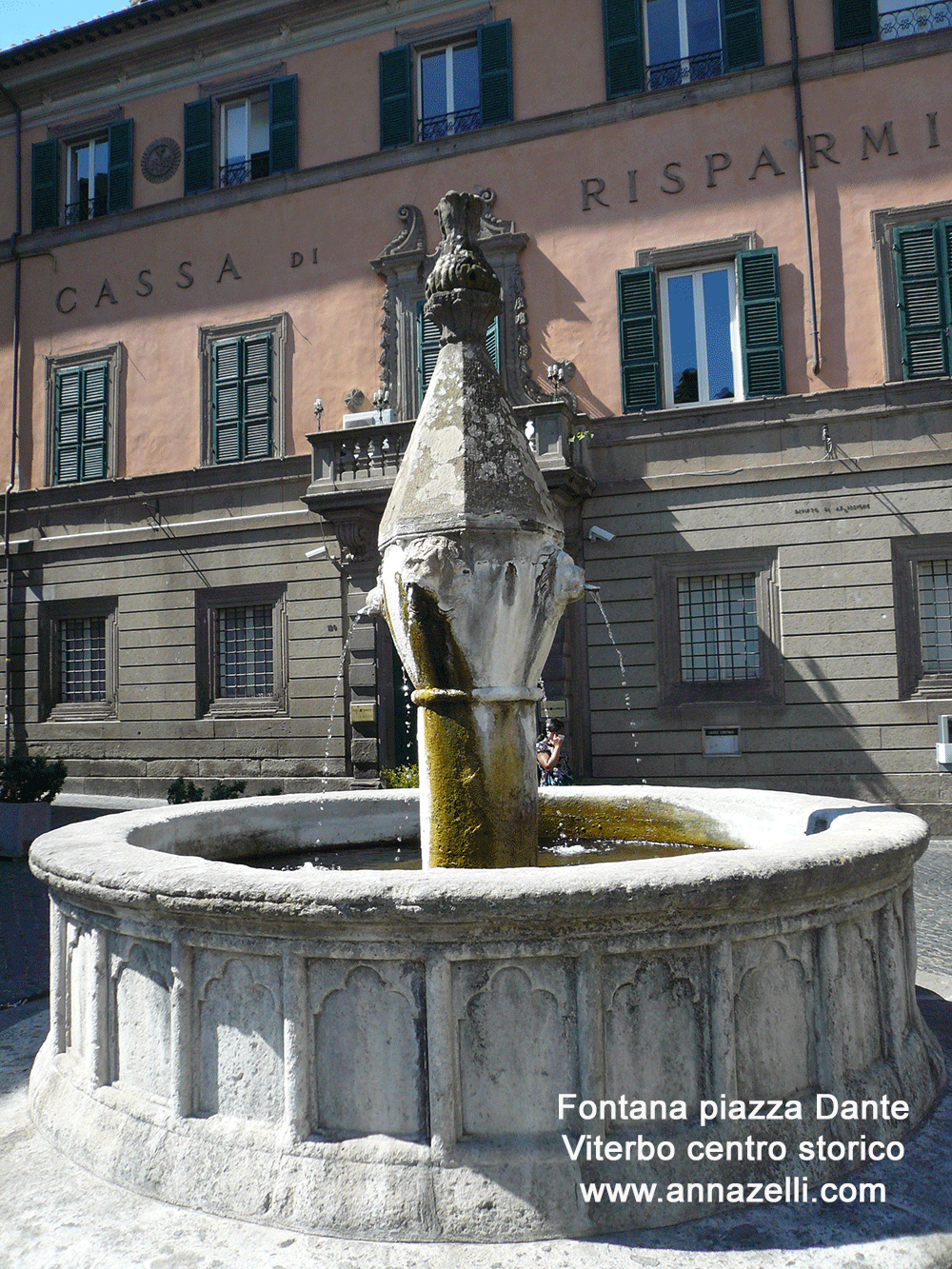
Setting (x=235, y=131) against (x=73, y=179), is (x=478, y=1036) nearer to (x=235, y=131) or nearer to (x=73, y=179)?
(x=235, y=131)

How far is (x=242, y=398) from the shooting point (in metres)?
16.2

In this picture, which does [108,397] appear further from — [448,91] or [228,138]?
[448,91]

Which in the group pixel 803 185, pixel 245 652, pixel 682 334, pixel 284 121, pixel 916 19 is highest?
pixel 284 121

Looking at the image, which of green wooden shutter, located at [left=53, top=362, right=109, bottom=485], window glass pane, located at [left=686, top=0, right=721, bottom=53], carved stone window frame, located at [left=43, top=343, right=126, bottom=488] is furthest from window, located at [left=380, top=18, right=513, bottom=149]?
green wooden shutter, located at [left=53, top=362, right=109, bottom=485]

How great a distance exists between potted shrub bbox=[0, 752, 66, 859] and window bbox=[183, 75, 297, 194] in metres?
10.6

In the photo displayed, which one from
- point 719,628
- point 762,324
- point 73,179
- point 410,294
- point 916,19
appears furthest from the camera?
point 73,179

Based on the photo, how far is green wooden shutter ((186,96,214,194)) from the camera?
1672 cm

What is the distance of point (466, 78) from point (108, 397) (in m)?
8.10

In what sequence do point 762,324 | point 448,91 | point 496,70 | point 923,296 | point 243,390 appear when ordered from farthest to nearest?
1. point 243,390
2. point 448,91
3. point 496,70
4. point 762,324
5. point 923,296

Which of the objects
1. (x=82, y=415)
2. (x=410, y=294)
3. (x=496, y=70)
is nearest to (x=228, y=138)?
(x=410, y=294)

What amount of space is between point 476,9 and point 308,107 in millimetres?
3151

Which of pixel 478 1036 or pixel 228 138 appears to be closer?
pixel 478 1036

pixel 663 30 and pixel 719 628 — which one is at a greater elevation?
pixel 663 30

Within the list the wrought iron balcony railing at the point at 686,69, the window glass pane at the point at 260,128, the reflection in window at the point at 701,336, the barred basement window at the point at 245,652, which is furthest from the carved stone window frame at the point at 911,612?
the window glass pane at the point at 260,128
